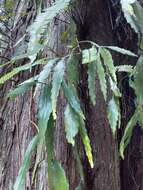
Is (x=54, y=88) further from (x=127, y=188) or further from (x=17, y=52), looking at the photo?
(x=127, y=188)

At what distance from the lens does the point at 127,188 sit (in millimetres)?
1199

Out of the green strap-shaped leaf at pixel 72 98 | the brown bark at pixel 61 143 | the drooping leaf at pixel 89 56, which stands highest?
the drooping leaf at pixel 89 56

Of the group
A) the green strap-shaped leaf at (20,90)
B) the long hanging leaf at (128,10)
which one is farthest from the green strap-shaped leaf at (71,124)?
the long hanging leaf at (128,10)

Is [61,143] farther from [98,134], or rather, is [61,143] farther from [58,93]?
[58,93]

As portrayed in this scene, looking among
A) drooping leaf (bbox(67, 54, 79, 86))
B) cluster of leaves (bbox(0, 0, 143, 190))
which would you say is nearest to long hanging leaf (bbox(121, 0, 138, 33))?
cluster of leaves (bbox(0, 0, 143, 190))

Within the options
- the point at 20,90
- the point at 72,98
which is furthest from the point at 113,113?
the point at 20,90

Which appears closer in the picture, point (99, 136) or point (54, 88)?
point (54, 88)

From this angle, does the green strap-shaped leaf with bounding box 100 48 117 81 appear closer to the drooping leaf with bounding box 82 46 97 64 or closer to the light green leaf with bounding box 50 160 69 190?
the drooping leaf with bounding box 82 46 97 64

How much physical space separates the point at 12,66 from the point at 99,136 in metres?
0.37

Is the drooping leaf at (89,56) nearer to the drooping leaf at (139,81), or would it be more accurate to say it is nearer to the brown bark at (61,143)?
the drooping leaf at (139,81)

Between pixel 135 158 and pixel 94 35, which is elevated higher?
pixel 94 35

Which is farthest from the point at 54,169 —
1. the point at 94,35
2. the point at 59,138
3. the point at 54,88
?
the point at 94,35

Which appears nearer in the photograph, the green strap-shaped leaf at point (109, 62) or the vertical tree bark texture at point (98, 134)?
the green strap-shaped leaf at point (109, 62)

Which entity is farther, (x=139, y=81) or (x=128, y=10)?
(x=139, y=81)
